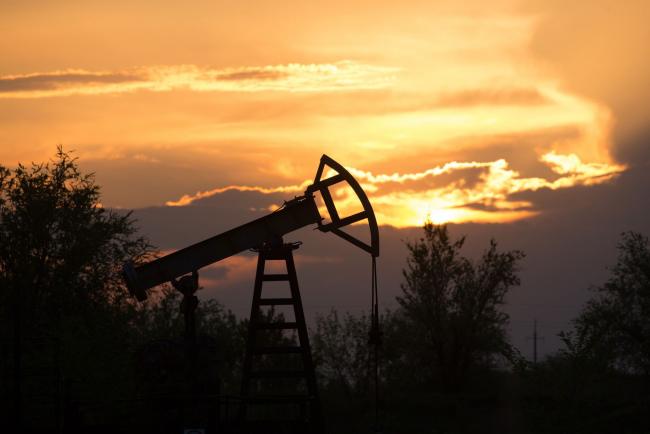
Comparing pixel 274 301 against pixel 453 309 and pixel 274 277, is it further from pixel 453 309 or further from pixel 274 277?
pixel 453 309

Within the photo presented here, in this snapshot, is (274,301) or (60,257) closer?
(274,301)

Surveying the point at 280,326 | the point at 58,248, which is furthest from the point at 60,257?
the point at 280,326

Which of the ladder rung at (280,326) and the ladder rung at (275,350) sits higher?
the ladder rung at (280,326)

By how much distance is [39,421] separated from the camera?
91.0 feet

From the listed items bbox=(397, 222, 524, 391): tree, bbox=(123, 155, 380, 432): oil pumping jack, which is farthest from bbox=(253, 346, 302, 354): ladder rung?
bbox=(397, 222, 524, 391): tree

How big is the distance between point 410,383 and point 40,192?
18763 millimetres

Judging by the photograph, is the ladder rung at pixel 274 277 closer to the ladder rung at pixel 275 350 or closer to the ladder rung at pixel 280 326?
the ladder rung at pixel 280 326

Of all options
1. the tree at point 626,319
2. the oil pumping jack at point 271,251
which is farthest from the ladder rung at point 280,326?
the tree at point 626,319

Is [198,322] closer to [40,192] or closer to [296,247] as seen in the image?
[40,192]

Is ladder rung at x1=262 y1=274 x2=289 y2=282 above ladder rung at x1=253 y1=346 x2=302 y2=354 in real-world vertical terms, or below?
above

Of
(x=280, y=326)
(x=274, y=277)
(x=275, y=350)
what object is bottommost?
(x=275, y=350)

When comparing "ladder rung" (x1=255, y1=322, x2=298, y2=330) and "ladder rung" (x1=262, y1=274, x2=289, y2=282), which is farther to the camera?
"ladder rung" (x1=262, y1=274, x2=289, y2=282)

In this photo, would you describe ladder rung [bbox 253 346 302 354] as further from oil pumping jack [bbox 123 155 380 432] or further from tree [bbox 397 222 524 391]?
tree [bbox 397 222 524 391]

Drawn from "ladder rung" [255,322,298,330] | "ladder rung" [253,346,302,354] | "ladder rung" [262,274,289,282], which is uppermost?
"ladder rung" [262,274,289,282]
